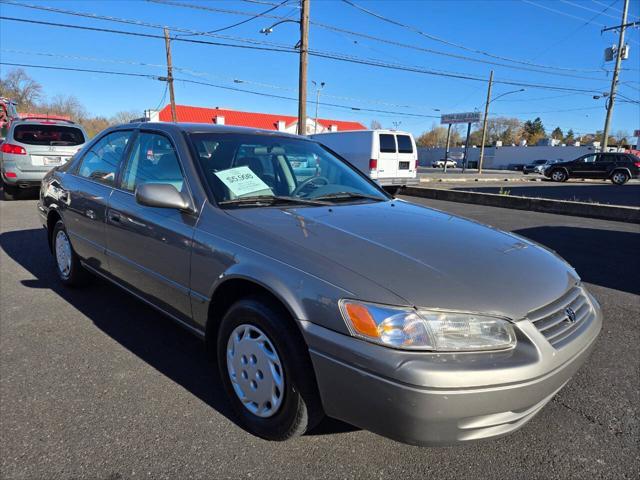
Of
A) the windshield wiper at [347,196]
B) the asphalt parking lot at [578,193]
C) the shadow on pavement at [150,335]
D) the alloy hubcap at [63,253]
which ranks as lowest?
the shadow on pavement at [150,335]

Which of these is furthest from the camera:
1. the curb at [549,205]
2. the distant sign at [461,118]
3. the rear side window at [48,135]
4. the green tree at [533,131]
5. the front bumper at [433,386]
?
the green tree at [533,131]

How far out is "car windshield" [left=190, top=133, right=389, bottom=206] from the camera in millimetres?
2629

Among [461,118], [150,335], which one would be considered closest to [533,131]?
[461,118]

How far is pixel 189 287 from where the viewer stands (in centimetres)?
245

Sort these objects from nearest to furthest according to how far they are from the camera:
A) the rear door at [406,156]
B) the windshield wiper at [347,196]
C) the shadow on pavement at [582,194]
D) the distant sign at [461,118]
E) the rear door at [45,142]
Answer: the windshield wiper at [347,196] → the rear door at [45,142] → the shadow on pavement at [582,194] → the rear door at [406,156] → the distant sign at [461,118]

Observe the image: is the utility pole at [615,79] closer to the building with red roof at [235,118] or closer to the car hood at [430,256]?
the building with red roof at [235,118]

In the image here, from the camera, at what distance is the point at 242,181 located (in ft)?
8.79

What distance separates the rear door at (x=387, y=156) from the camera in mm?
13492

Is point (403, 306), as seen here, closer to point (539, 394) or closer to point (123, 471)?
point (539, 394)

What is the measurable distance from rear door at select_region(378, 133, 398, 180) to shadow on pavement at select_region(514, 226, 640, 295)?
6.35 metres

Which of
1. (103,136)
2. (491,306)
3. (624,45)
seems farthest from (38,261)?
(624,45)

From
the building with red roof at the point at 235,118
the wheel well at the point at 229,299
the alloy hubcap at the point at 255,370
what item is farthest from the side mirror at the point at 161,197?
the building with red roof at the point at 235,118

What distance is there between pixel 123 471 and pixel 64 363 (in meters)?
1.26

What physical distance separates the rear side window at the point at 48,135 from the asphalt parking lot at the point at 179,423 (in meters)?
7.43
